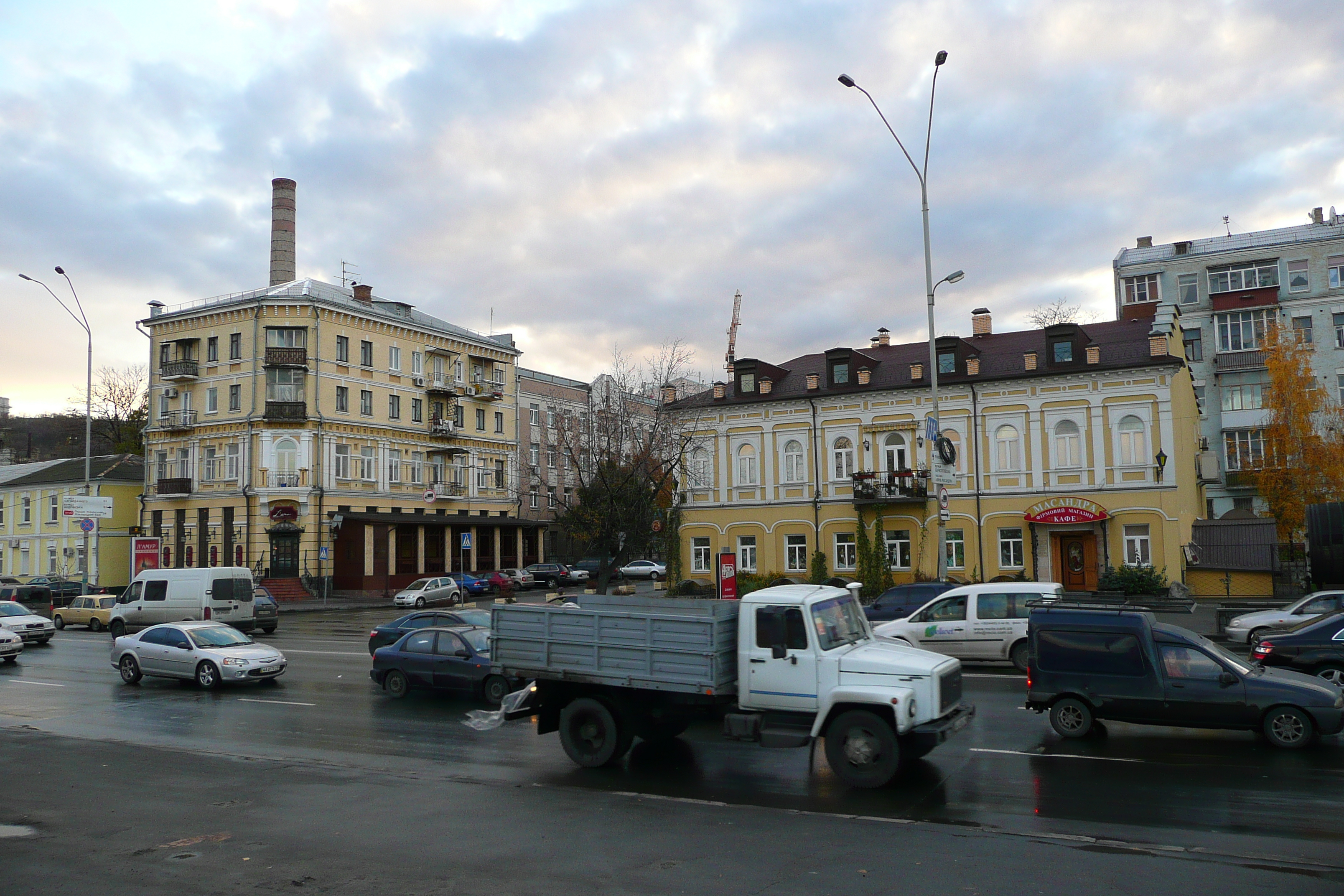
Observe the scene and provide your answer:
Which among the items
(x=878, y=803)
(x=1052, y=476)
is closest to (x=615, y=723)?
(x=878, y=803)

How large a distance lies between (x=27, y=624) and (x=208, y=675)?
47.0ft

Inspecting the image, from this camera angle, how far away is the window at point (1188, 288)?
59.8 m

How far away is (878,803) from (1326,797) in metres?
4.49

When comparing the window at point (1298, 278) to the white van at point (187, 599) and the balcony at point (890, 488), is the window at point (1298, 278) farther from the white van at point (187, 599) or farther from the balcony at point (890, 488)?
the white van at point (187, 599)

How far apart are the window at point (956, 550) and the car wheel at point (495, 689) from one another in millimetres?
26477

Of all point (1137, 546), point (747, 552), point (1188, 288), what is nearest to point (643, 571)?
point (747, 552)

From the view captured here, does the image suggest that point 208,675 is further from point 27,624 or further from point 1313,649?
point 1313,649

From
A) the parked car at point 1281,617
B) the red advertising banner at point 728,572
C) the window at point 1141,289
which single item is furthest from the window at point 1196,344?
the red advertising banner at point 728,572

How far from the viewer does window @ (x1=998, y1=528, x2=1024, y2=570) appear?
3841cm

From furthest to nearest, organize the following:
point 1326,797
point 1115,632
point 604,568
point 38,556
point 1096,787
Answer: point 38,556
point 604,568
point 1115,632
point 1096,787
point 1326,797

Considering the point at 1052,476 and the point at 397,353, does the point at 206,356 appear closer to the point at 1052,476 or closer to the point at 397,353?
the point at 397,353

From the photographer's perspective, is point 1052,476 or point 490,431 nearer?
point 1052,476

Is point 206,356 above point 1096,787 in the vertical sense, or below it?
above

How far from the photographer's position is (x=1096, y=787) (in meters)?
10.2
